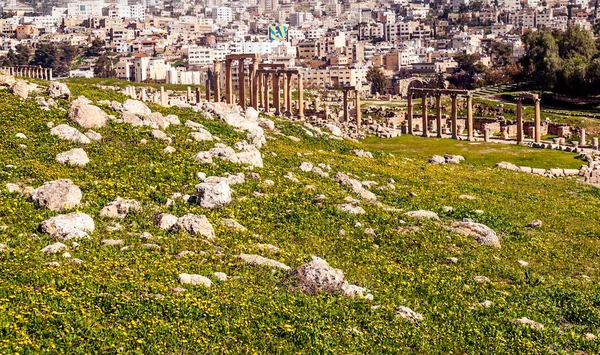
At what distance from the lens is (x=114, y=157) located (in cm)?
2738

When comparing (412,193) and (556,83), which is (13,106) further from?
(556,83)

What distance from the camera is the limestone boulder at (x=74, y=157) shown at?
2588 centimetres

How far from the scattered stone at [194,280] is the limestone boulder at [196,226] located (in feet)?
11.0

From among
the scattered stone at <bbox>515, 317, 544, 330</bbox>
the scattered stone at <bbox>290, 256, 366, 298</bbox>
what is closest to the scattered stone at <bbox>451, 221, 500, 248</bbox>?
the scattered stone at <bbox>515, 317, 544, 330</bbox>

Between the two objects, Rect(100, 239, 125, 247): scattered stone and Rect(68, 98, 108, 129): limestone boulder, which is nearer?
Rect(100, 239, 125, 247): scattered stone

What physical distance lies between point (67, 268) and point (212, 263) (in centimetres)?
340

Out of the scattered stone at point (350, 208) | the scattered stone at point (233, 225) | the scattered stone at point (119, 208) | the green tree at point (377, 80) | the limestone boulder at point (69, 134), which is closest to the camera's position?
the scattered stone at point (119, 208)

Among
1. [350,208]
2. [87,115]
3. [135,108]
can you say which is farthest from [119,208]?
[135,108]

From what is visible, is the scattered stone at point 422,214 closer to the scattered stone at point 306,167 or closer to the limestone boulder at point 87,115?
the scattered stone at point 306,167

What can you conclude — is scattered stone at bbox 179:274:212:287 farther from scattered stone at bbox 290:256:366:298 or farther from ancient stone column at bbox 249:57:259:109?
ancient stone column at bbox 249:57:259:109

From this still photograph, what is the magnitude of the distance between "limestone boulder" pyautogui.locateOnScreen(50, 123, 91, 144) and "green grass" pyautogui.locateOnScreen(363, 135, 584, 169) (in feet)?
94.5

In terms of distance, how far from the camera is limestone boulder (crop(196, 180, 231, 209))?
A: 79.7ft

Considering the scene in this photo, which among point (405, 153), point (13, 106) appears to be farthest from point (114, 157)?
point (405, 153)

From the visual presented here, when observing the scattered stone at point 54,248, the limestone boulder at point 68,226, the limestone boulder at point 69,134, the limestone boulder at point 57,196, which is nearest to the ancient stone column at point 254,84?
the limestone boulder at point 69,134
